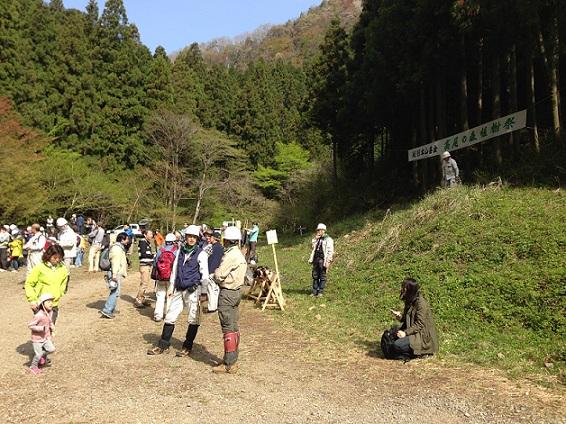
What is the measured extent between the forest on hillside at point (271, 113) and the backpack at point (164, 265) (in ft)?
29.2

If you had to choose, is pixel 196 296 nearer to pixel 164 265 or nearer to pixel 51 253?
pixel 164 265

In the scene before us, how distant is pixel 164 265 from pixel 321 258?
3.74m

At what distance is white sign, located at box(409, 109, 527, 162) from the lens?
11608 mm

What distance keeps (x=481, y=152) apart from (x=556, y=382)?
1144 centimetres

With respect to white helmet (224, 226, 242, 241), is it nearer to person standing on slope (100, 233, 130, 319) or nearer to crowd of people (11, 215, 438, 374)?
crowd of people (11, 215, 438, 374)

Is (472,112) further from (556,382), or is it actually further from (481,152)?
(556,382)

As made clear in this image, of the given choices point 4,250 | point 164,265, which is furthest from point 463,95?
point 4,250

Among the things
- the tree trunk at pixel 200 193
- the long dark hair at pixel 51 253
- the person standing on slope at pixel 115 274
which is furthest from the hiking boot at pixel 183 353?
the tree trunk at pixel 200 193

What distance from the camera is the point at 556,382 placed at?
5.11 meters

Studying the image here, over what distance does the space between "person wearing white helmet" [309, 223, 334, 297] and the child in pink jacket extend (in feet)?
19.0

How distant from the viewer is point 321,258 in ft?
33.5

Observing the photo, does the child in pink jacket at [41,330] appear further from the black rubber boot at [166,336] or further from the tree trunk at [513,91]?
the tree trunk at [513,91]

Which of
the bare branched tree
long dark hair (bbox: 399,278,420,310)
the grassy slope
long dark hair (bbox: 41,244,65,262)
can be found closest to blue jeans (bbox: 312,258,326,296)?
the grassy slope

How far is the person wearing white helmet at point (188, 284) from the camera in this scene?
6.12m
